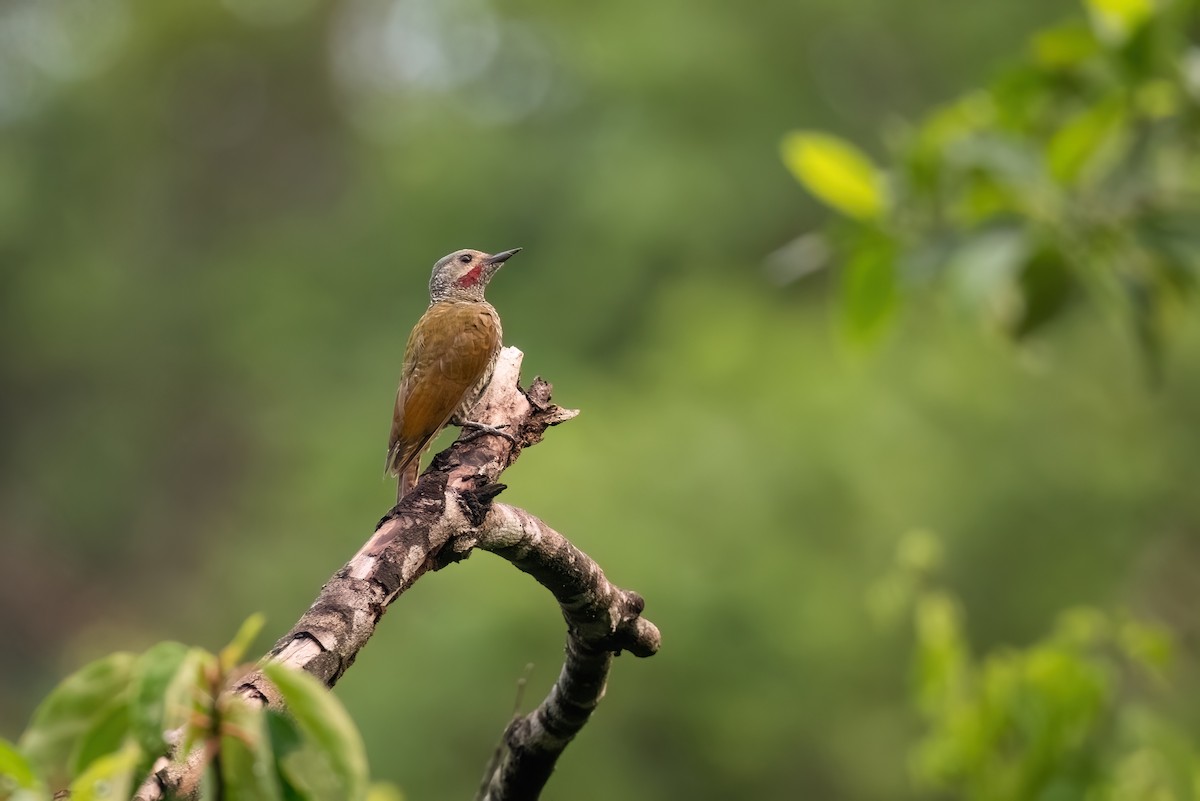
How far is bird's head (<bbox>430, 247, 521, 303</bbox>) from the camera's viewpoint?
217 inches

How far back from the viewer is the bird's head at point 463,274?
5.51 metres

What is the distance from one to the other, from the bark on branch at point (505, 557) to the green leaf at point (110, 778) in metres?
0.31

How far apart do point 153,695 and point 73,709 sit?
18 cm

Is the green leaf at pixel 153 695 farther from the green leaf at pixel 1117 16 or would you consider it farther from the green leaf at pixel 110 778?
the green leaf at pixel 1117 16

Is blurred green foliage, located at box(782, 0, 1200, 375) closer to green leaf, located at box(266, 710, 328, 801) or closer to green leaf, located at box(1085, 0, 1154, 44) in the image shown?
green leaf, located at box(1085, 0, 1154, 44)

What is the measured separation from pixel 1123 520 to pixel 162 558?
51.9 ft

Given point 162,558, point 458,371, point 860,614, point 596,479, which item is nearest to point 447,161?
point 162,558

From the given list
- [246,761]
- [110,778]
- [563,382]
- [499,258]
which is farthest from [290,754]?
[563,382]

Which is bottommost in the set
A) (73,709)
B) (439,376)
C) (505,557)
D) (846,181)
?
(73,709)

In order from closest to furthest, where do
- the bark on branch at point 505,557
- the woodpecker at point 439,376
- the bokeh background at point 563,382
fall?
the bark on branch at point 505,557 < the woodpecker at point 439,376 < the bokeh background at point 563,382

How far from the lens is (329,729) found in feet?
4.99

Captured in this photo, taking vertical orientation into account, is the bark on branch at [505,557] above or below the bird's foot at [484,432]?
below

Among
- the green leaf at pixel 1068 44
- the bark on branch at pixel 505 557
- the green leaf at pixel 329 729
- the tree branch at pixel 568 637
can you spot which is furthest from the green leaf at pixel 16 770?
the green leaf at pixel 1068 44

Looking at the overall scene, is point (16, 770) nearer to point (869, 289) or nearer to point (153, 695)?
point (153, 695)
